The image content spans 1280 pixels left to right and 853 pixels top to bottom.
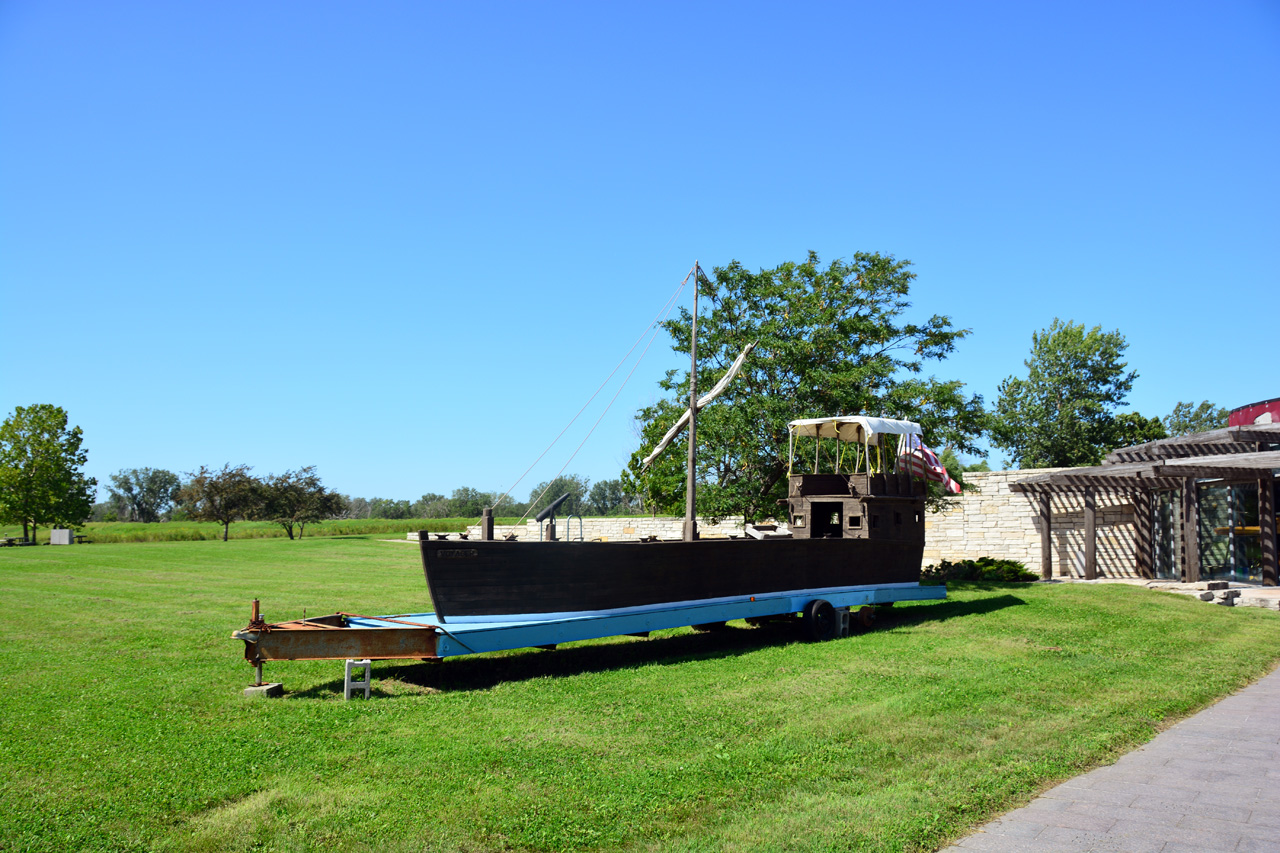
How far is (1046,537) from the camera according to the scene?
76.4 ft

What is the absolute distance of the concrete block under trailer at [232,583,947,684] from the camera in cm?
804

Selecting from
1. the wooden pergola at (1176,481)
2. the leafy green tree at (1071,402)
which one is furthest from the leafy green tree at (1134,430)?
the wooden pergola at (1176,481)

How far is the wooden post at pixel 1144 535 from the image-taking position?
882 inches

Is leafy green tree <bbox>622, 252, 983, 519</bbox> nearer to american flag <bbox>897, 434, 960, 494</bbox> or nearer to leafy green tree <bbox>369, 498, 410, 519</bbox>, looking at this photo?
american flag <bbox>897, 434, 960, 494</bbox>

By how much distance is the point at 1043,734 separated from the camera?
22.7 feet

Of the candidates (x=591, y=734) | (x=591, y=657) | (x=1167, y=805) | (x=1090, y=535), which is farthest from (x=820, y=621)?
(x=1090, y=535)

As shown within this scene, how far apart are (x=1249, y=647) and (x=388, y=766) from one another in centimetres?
1176

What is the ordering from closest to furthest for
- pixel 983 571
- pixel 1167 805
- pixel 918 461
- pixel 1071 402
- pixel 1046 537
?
1. pixel 1167 805
2. pixel 918 461
3. pixel 983 571
4. pixel 1046 537
5. pixel 1071 402

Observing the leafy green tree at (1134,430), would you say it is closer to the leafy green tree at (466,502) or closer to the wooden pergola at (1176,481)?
the wooden pergola at (1176,481)

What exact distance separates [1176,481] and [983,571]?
499 cm

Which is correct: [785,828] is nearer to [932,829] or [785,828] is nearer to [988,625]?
[932,829]

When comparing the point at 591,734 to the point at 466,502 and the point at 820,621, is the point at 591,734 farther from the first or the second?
the point at 466,502

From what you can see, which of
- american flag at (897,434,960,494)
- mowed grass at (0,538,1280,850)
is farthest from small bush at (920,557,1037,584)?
mowed grass at (0,538,1280,850)

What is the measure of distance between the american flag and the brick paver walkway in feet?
23.6
